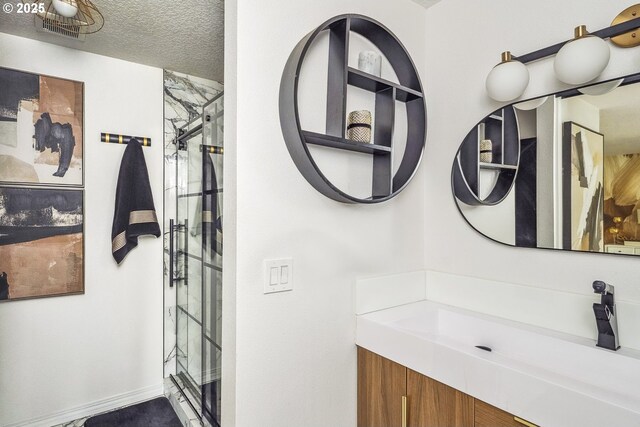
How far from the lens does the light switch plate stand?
1196 mm

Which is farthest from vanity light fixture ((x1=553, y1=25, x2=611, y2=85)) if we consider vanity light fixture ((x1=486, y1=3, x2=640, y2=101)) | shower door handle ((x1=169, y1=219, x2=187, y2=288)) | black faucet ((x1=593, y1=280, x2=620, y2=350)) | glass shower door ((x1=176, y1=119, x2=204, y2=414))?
shower door handle ((x1=169, y1=219, x2=187, y2=288))

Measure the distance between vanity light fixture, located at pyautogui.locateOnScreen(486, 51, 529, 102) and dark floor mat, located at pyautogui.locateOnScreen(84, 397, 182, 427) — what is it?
101 inches

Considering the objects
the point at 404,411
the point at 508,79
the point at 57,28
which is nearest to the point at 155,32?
the point at 57,28

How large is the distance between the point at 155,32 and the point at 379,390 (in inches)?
89.6

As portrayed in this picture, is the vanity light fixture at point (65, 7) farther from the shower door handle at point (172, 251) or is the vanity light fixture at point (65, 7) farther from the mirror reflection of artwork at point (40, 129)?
the shower door handle at point (172, 251)

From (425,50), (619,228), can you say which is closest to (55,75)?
(425,50)

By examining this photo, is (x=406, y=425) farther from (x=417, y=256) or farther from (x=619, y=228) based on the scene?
(x=619, y=228)

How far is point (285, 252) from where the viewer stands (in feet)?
4.09

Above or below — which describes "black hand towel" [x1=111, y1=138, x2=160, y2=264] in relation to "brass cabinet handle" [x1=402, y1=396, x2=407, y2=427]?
above

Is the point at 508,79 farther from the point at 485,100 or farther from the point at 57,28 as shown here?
the point at 57,28

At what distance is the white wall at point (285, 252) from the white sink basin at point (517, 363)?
0.68 feet

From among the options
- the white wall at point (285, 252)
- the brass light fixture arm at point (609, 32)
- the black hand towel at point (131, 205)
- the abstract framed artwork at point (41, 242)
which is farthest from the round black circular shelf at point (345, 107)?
the abstract framed artwork at point (41, 242)

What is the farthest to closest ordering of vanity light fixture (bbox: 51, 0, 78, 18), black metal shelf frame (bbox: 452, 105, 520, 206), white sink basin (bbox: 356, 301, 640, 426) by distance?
vanity light fixture (bbox: 51, 0, 78, 18) < black metal shelf frame (bbox: 452, 105, 520, 206) < white sink basin (bbox: 356, 301, 640, 426)

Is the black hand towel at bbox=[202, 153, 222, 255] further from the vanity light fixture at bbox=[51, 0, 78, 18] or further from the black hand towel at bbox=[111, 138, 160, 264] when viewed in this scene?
the vanity light fixture at bbox=[51, 0, 78, 18]
